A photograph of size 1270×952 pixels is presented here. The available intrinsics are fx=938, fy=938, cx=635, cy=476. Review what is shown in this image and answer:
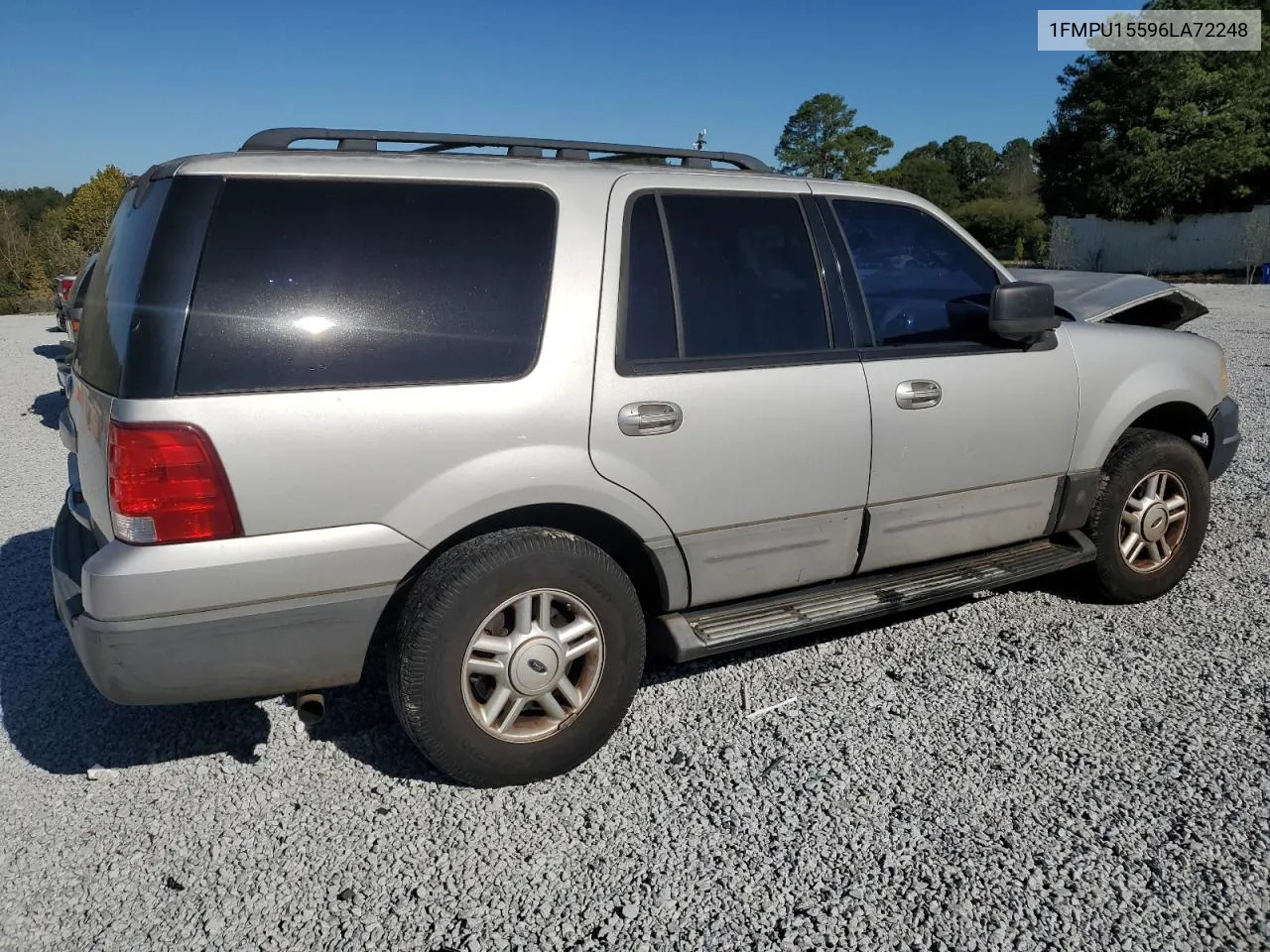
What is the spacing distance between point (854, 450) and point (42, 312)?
30.6 meters

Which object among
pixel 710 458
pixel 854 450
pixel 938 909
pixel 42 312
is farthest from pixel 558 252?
pixel 42 312

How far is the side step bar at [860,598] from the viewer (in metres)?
3.31

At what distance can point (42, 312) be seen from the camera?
2758 cm

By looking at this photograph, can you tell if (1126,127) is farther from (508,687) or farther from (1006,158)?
(1006,158)

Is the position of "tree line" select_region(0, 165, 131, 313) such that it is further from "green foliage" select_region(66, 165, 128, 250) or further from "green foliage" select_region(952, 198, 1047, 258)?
"green foliage" select_region(952, 198, 1047, 258)

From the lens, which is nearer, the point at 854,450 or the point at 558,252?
the point at 558,252

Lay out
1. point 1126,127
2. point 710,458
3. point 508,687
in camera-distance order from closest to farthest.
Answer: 1. point 508,687
2. point 710,458
3. point 1126,127

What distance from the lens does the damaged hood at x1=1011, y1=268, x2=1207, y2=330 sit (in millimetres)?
4578

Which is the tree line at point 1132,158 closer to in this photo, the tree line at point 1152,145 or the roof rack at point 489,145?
the tree line at point 1152,145

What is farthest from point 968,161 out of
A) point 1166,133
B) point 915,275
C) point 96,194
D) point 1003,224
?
point 915,275

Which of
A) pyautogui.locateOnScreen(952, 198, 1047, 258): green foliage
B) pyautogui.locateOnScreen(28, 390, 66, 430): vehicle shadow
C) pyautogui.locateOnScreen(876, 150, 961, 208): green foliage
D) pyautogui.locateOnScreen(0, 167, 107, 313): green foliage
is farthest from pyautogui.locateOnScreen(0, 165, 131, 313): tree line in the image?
pyautogui.locateOnScreen(876, 150, 961, 208): green foliage

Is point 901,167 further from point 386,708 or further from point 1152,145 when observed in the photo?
point 386,708

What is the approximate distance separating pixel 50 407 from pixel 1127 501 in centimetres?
1113

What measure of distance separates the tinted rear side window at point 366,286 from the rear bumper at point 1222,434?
353 cm
